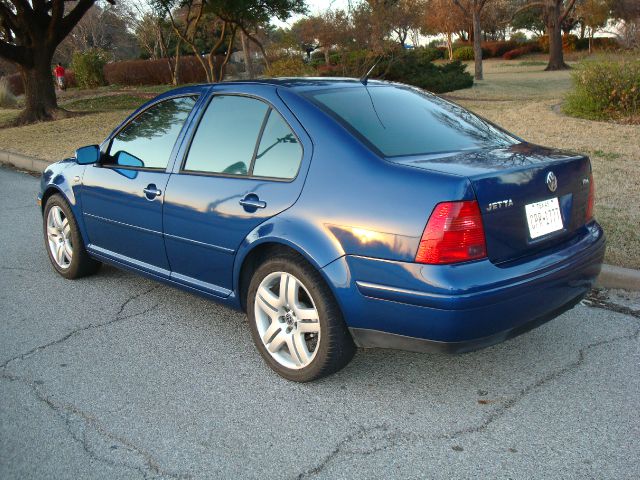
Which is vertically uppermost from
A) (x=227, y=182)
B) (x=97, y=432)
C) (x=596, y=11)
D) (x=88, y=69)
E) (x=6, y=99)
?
(x=596, y=11)

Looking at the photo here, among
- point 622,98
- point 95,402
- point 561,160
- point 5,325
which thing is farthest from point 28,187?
point 622,98

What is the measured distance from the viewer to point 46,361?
3977mm

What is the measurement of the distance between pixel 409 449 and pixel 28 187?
8.75 m

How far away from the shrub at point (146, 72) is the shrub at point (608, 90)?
3024 centimetres

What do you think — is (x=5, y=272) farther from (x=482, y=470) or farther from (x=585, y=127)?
(x=585, y=127)

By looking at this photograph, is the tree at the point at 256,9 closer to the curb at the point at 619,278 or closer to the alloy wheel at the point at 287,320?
the curb at the point at 619,278

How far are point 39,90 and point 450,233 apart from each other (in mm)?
18305

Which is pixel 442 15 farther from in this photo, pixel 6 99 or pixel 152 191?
pixel 152 191

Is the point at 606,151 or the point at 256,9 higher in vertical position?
the point at 256,9

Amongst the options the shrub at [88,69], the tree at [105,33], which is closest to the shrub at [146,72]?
the shrub at [88,69]

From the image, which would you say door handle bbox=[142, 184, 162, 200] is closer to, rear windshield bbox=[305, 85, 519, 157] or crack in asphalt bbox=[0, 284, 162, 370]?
crack in asphalt bbox=[0, 284, 162, 370]

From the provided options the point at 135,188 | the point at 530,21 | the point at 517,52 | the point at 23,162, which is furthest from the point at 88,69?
the point at 530,21

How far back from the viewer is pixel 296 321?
353cm

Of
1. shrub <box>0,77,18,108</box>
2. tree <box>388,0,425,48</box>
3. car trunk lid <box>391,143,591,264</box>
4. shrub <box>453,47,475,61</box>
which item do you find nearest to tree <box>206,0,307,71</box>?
tree <box>388,0,425,48</box>
